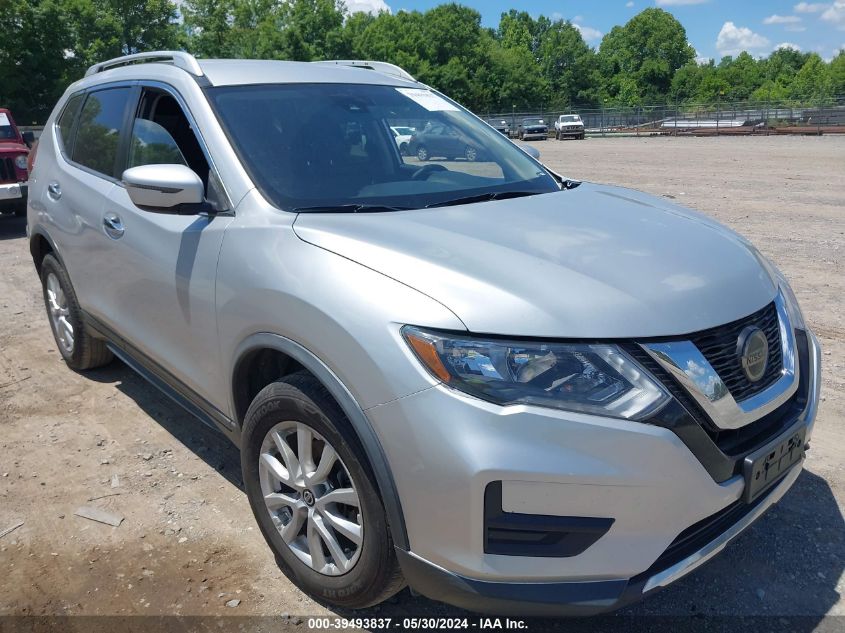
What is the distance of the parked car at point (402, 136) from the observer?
11.7 ft

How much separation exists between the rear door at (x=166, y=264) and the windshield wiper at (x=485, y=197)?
825 mm

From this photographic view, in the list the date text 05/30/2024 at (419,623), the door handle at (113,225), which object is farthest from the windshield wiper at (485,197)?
the door handle at (113,225)

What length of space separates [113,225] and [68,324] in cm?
158

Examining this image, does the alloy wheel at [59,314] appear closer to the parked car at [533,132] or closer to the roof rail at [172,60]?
the roof rail at [172,60]

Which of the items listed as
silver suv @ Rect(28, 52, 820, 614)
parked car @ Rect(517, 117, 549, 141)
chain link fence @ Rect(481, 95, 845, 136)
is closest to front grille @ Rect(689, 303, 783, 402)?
silver suv @ Rect(28, 52, 820, 614)

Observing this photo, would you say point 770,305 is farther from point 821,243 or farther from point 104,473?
point 821,243

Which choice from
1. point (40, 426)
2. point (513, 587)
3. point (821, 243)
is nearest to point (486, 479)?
point (513, 587)

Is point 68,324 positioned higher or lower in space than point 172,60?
lower

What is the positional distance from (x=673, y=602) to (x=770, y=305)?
114cm

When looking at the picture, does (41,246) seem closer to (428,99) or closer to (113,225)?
(113,225)

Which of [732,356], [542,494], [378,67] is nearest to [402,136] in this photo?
[378,67]

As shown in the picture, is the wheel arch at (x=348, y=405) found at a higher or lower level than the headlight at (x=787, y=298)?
lower

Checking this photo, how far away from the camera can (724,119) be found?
47.6 metres

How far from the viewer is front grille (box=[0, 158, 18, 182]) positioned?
11.2 m
